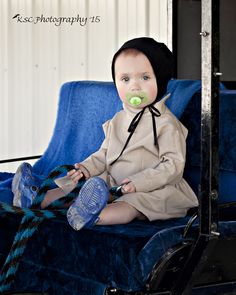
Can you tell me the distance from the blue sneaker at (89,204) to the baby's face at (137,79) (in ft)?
1.55

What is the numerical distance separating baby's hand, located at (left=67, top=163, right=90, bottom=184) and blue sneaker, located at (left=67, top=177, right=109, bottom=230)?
36 centimetres

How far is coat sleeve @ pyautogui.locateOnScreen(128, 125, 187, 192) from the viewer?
2791mm

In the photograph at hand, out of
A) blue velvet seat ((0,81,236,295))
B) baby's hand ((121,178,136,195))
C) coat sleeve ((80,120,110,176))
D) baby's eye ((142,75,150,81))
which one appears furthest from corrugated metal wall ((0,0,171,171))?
baby's hand ((121,178,136,195))

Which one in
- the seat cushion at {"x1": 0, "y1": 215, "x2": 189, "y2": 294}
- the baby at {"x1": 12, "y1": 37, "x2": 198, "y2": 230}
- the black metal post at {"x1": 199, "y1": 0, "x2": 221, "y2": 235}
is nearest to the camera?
the black metal post at {"x1": 199, "y1": 0, "x2": 221, "y2": 235}

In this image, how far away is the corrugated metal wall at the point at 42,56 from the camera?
561cm

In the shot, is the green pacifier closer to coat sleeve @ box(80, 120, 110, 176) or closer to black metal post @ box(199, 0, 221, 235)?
coat sleeve @ box(80, 120, 110, 176)

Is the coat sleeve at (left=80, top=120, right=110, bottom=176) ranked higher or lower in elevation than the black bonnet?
lower

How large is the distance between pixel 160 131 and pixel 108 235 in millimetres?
480

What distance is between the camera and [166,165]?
2.82 m

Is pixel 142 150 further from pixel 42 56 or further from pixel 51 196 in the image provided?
pixel 42 56

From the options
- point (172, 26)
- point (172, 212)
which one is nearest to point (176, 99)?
point (172, 212)

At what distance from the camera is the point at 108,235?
257 cm

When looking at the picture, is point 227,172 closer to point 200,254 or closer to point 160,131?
point 160,131

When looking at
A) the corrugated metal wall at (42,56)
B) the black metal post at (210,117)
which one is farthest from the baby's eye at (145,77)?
the corrugated metal wall at (42,56)
